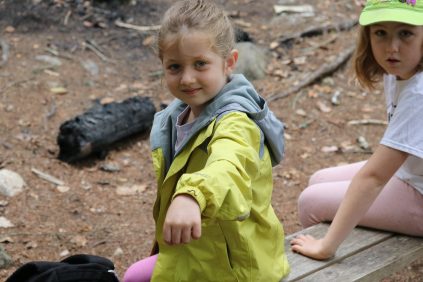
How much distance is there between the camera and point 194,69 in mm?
2498

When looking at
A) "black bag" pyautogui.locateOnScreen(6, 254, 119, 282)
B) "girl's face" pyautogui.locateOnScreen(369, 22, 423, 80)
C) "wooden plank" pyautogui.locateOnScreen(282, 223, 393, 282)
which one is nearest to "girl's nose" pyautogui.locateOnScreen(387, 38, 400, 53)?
"girl's face" pyautogui.locateOnScreen(369, 22, 423, 80)

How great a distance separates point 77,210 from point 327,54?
13.5 ft

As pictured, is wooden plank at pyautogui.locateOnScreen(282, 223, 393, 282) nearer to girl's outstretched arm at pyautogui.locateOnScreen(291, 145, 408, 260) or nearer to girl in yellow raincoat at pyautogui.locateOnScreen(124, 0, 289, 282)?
girl's outstretched arm at pyautogui.locateOnScreen(291, 145, 408, 260)

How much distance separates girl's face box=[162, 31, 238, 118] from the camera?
2453 millimetres

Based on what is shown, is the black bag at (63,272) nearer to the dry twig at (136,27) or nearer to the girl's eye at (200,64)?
the girl's eye at (200,64)

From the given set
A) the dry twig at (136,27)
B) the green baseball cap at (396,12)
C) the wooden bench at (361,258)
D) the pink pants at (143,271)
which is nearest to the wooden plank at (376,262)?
the wooden bench at (361,258)

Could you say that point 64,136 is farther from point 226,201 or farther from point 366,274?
point 226,201

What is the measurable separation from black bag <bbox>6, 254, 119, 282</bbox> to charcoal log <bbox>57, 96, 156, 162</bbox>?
2779mm

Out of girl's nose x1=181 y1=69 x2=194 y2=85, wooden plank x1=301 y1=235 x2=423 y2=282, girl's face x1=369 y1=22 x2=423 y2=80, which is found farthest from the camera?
wooden plank x1=301 y1=235 x2=423 y2=282

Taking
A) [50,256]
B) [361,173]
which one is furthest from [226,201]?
[50,256]

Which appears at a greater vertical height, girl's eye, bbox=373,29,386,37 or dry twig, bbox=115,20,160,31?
girl's eye, bbox=373,29,386,37

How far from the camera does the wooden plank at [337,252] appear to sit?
2.97m

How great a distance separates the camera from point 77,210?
4957 millimetres

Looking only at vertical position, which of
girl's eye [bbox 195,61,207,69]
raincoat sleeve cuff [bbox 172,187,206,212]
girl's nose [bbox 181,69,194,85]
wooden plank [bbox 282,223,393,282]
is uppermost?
girl's eye [bbox 195,61,207,69]
